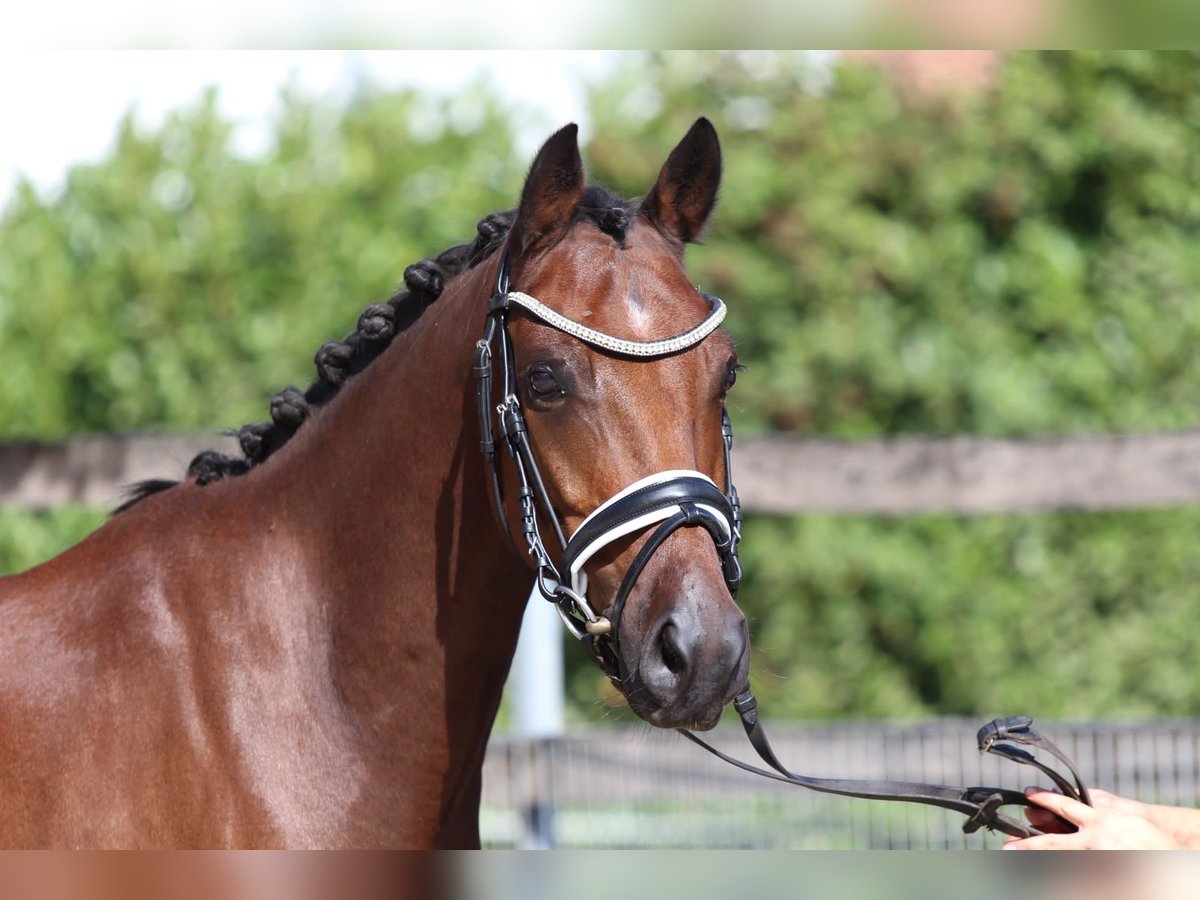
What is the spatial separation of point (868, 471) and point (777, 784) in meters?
1.41

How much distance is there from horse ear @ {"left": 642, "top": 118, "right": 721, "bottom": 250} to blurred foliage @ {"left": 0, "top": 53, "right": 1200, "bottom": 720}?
15.8 ft

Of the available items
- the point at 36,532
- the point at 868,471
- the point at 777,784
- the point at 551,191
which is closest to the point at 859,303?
the point at 868,471

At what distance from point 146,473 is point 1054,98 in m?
5.89

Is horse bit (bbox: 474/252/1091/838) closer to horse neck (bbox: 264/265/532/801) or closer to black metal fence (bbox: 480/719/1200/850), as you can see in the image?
horse neck (bbox: 264/265/532/801)

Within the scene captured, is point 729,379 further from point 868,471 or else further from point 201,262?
point 201,262

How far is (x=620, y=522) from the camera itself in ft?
6.93

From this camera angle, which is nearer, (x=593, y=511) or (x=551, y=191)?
(x=593, y=511)

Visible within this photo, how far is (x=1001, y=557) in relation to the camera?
7.47m

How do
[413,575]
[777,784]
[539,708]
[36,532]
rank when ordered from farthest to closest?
1. [36,532]
2. [777,784]
3. [539,708]
4. [413,575]

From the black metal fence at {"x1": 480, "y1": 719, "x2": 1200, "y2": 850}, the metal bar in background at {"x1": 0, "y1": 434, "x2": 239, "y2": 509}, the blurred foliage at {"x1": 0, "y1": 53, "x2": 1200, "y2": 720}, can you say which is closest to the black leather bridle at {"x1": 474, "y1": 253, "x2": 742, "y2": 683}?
the black metal fence at {"x1": 480, "y1": 719, "x2": 1200, "y2": 850}

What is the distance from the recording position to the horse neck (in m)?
2.37

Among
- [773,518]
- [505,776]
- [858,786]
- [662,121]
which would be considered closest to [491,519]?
[858,786]

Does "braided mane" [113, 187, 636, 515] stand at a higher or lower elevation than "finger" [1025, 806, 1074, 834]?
higher

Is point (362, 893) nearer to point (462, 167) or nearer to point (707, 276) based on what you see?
point (707, 276)
